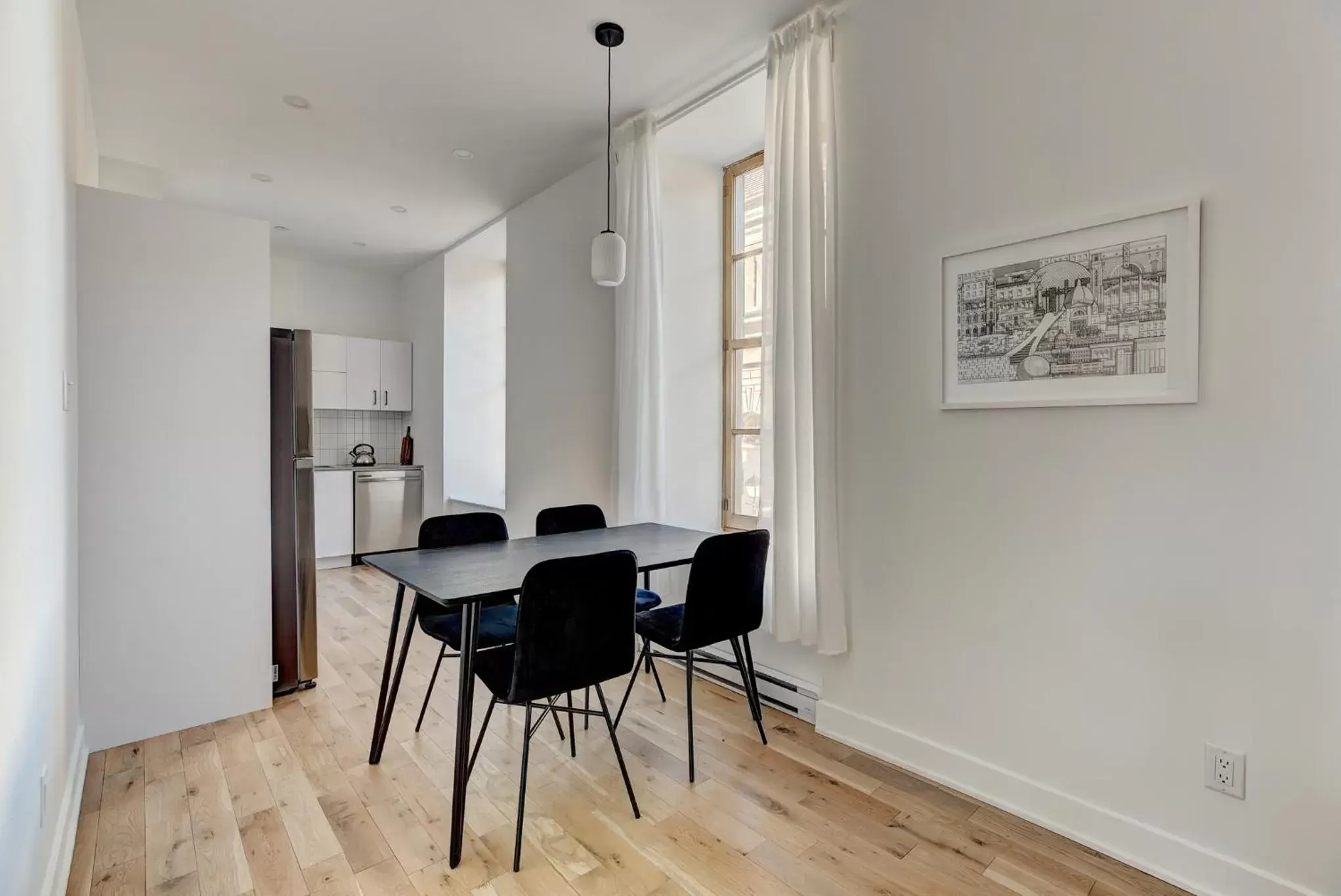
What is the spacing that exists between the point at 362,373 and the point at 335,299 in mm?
884

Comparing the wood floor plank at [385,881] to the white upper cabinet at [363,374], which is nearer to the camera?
the wood floor plank at [385,881]

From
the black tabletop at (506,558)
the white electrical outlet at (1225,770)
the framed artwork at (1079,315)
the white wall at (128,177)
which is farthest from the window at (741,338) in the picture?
the white wall at (128,177)

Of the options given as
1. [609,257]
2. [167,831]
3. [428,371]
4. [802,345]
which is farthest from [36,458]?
[428,371]

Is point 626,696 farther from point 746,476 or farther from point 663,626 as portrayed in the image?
point 746,476

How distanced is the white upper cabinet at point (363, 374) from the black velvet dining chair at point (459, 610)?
4.15 metres

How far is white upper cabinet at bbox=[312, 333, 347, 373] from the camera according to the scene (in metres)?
6.17

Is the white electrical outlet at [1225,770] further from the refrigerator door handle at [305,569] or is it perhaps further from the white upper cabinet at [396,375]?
the white upper cabinet at [396,375]

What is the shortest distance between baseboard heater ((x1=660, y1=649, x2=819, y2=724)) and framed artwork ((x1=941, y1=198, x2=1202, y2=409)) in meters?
1.42

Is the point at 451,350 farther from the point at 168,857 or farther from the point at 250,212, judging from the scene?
the point at 168,857

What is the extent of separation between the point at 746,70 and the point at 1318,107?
2111 millimetres

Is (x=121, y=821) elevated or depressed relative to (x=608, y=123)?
depressed

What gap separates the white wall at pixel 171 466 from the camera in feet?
8.44

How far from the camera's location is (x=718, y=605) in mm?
2449

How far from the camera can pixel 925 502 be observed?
238 cm
